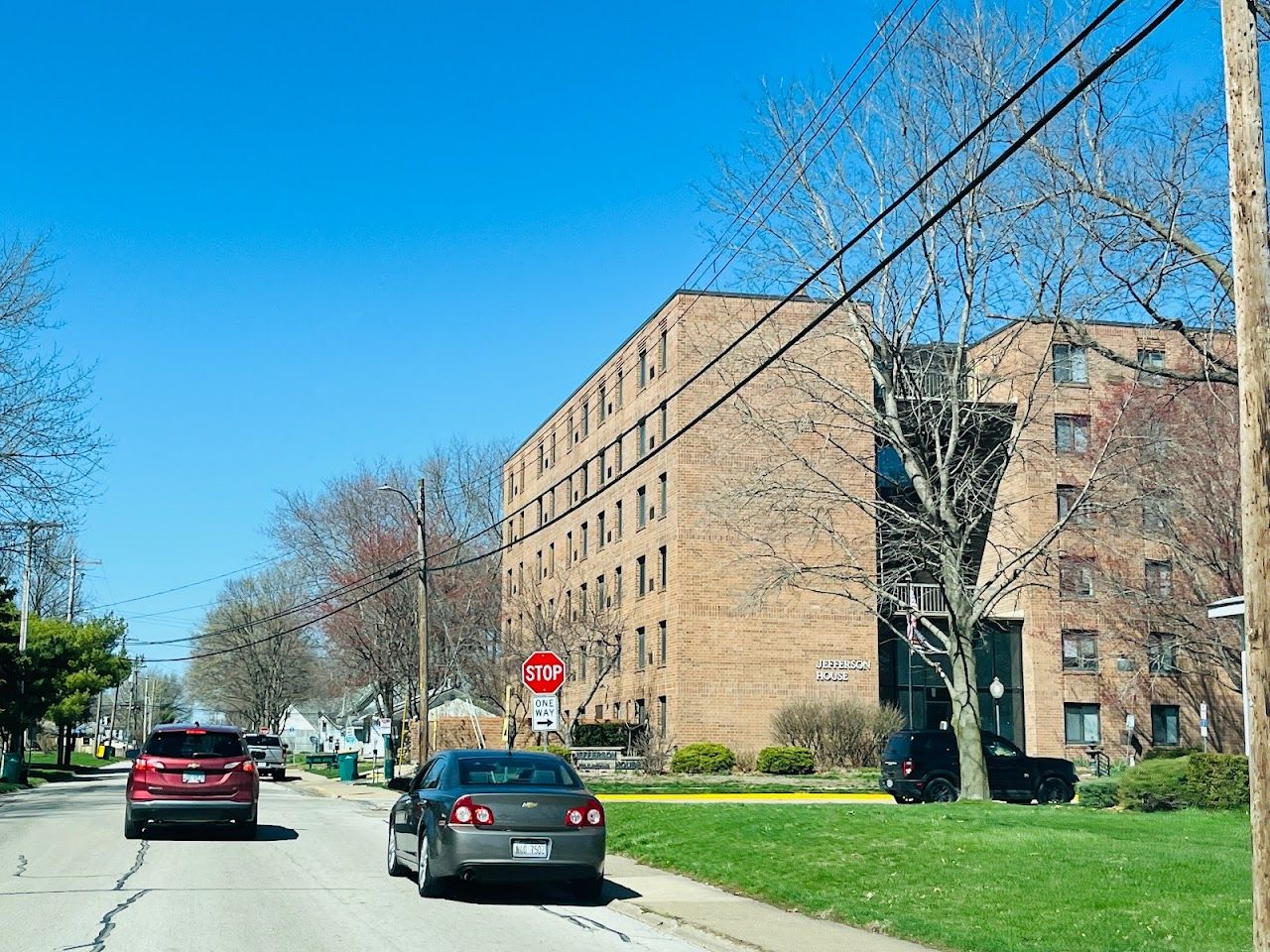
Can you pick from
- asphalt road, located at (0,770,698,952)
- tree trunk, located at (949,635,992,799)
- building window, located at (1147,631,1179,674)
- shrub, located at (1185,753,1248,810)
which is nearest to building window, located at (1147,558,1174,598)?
building window, located at (1147,631,1179,674)

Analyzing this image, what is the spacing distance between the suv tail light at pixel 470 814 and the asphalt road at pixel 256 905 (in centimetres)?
84

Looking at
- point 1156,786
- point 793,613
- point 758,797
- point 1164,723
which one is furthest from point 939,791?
point 1164,723

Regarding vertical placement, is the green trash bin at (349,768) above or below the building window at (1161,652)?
below

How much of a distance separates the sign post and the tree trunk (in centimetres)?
793

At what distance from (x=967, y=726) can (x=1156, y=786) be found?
500 centimetres

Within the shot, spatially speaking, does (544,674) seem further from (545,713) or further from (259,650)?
(259,650)

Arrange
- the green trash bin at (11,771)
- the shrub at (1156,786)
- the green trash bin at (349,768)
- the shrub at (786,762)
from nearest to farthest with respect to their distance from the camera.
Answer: the shrub at (1156,786) → the shrub at (786,762) → the green trash bin at (11,771) → the green trash bin at (349,768)

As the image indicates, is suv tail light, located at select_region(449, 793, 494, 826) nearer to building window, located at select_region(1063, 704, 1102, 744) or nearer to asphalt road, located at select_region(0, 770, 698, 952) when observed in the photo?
asphalt road, located at select_region(0, 770, 698, 952)

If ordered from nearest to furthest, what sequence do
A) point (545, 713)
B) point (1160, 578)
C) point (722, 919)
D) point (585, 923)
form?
point (585, 923)
point (722, 919)
point (545, 713)
point (1160, 578)

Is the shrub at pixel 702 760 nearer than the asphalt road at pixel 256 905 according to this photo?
No

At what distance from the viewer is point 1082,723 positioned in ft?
176

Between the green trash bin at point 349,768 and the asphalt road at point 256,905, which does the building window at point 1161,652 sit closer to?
the green trash bin at point 349,768

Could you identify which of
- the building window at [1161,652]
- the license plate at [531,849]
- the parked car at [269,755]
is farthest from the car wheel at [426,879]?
the parked car at [269,755]

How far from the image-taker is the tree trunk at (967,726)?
94.0 feet
